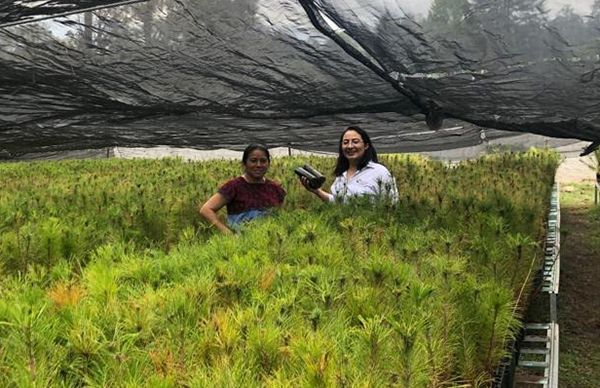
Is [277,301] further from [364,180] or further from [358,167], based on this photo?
[358,167]

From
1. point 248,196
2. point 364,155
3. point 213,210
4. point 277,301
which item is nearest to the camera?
point 277,301

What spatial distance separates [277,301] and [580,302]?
16.3 feet

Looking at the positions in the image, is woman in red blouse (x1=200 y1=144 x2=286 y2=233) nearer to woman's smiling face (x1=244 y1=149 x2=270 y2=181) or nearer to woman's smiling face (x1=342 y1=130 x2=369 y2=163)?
woman's smiling face (x1=244 y1=149 x2=270 y2=181)

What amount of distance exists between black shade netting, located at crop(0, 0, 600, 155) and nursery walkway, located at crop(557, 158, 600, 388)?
802 millimetres

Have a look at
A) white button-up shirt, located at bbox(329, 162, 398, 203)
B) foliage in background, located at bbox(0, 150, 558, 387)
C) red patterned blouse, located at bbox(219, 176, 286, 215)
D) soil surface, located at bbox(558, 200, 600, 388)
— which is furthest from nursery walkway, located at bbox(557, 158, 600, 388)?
red patterned blouse, located at bbox(219, 176, 286, 215)

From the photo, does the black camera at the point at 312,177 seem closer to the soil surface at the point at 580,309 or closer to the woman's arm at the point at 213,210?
the woman's arm at the point at 213,210

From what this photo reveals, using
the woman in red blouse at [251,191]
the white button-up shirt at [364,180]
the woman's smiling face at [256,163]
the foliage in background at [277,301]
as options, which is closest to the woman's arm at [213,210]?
the woman in red blouse at [251,191]

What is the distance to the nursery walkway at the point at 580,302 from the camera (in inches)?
159

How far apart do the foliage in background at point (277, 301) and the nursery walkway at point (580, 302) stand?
124cm

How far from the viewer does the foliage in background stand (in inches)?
43.6

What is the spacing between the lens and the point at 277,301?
1426 millimetres

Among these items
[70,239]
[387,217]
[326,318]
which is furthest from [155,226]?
[326,318]

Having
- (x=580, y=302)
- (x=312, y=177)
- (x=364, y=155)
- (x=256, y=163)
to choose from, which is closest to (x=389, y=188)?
(x=312, y=177)

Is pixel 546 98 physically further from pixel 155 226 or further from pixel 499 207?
pixel 155 226
